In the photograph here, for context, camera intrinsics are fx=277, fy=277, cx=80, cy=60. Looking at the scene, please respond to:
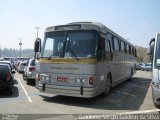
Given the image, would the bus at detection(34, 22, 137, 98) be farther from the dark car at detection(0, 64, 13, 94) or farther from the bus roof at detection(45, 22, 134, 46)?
the dark car at detection(0, 64, 13, 94)

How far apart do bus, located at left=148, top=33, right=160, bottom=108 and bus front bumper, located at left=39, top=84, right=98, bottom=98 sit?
2.53 m

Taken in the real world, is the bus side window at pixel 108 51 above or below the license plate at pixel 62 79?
above

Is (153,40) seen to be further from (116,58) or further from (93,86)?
(116,58)

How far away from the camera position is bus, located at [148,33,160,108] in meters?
9.01

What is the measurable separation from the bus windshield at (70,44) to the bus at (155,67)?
2250 millimetres

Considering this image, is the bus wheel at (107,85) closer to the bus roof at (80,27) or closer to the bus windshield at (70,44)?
the bus roof at (80,27)

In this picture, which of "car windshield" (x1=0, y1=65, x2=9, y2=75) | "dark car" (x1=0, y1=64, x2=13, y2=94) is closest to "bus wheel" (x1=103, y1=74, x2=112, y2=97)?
"dark car" (x1=0, y1=64, x2=13, y2=94)

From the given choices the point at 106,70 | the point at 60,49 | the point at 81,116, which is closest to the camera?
the point at 81,116

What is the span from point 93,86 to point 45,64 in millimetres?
2335

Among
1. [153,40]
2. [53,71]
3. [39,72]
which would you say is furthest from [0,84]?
[153,40]

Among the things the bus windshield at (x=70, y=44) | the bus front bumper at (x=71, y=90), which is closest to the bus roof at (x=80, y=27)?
the bus windshield at (x=70, y=44)

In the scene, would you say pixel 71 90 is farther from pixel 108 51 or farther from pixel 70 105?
pixel 108 51

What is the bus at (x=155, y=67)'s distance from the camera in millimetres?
9008

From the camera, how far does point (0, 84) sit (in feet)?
43.0
